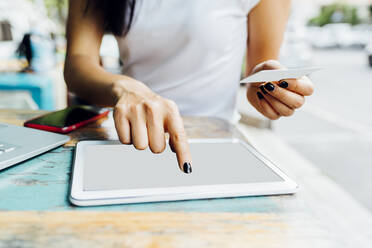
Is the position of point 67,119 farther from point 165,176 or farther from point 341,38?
point 341,38

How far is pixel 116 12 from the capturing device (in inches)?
40.6

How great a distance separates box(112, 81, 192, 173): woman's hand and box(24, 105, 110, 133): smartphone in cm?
26

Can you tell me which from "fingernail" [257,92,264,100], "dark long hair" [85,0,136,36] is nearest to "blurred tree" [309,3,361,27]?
"dark long hair" [85,0,136,36]

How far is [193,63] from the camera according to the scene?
1123 millimetres

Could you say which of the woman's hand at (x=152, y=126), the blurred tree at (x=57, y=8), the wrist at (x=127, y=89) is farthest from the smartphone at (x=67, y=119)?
the blurred tree at (x=57, y=8)

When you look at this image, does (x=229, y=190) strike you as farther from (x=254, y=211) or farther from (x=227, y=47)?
(x=227, y=47)

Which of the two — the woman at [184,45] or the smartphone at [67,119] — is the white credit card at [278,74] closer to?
the woman at [184,45]

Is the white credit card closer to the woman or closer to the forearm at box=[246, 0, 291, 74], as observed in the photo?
the woman

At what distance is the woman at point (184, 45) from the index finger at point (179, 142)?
277mm

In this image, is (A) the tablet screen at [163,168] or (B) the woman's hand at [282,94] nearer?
(A) the tablet screen at [163,168]

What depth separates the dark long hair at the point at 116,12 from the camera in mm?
1009

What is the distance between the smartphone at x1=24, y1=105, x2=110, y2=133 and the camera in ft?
2.45

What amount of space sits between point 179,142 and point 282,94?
30 cm

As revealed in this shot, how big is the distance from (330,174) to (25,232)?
8.18 ft
